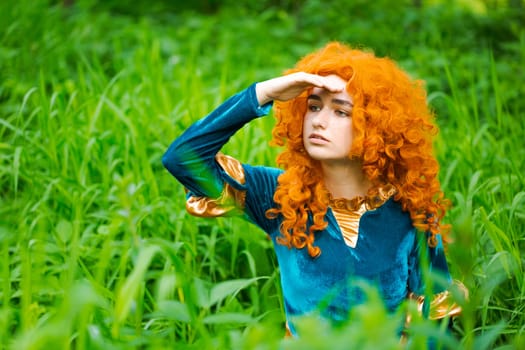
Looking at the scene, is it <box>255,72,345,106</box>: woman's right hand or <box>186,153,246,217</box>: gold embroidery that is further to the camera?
<box>186,153,246,217</box>: gold embroidery

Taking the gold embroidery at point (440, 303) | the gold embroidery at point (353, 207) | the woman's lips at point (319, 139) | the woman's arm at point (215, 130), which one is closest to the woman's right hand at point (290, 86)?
the woman's arm at point (215, 130)

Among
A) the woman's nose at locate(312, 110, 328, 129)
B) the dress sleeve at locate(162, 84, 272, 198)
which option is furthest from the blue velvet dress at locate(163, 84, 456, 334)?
the woman's nose at locate(312, 110, 328, 129)

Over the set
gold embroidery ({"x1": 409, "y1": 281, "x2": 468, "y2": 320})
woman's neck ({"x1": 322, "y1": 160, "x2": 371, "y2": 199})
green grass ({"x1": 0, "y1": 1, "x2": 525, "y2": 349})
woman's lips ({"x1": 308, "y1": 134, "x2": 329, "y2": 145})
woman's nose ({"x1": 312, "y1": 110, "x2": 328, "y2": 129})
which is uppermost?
woman's nose ({"x1": 312, "y1": 110, "x2": 328, "y2": 129})

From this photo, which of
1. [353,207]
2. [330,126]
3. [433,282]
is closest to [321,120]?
[330,126]

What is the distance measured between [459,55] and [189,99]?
1.94 meters

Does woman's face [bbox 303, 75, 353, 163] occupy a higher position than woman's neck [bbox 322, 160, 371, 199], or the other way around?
woman's face [bbox 303, 75, 353, 163]

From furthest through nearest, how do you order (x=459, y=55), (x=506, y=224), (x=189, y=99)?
1. (x=459, y=55)
2. (x=189, y=99)
3. (x=506, y=224)

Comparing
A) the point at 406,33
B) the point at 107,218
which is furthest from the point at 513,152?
the point at 406,33

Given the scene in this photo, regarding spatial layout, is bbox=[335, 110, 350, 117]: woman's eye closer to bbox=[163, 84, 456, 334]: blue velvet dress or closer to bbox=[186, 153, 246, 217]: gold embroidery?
bbox=[163, 84, 456, 334]: blue velvet dress

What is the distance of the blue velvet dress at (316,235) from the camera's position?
5.91ft

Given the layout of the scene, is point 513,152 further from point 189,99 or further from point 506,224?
point 189,99

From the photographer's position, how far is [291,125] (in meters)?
1.92

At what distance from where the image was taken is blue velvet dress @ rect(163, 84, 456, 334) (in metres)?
1.80

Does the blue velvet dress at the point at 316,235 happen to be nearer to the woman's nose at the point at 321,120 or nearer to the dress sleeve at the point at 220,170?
the dress sleeve at the point at 220,170
